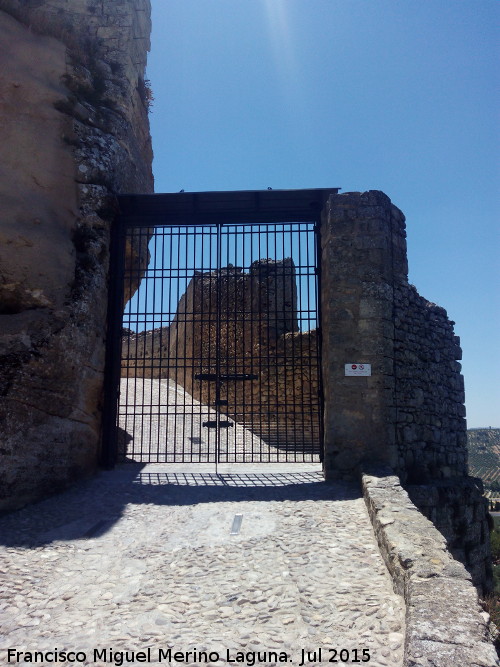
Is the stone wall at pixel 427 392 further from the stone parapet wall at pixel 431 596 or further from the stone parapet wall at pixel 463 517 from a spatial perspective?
the stone parapet wall at pixel 431 596

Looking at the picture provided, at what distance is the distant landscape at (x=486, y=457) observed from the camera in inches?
2276

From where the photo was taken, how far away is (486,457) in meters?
67.8

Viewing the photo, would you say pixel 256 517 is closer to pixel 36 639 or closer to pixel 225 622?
pixel 225 622

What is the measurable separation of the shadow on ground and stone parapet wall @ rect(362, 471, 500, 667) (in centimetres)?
156

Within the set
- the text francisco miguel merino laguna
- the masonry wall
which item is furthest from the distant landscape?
the text francisco miguel merino laguna

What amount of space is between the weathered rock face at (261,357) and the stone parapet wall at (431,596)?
9.54 ft

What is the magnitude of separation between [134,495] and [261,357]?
8.25 ft

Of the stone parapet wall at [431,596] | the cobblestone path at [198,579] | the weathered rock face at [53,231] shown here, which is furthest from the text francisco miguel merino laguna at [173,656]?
the weathered rock face at [53,231]

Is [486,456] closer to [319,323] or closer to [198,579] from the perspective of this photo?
[319,323]

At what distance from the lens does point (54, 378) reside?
5.88 metres

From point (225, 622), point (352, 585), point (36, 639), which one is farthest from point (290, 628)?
point (36, 639)

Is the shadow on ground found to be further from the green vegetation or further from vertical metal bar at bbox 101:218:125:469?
the green vegetation

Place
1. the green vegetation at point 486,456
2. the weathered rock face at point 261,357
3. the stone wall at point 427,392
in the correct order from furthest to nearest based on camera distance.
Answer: the green vegetation at point 486,456 < the weathered rock face at point 261,357 < the stone wall at point 427,392

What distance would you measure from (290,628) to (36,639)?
1420mm
